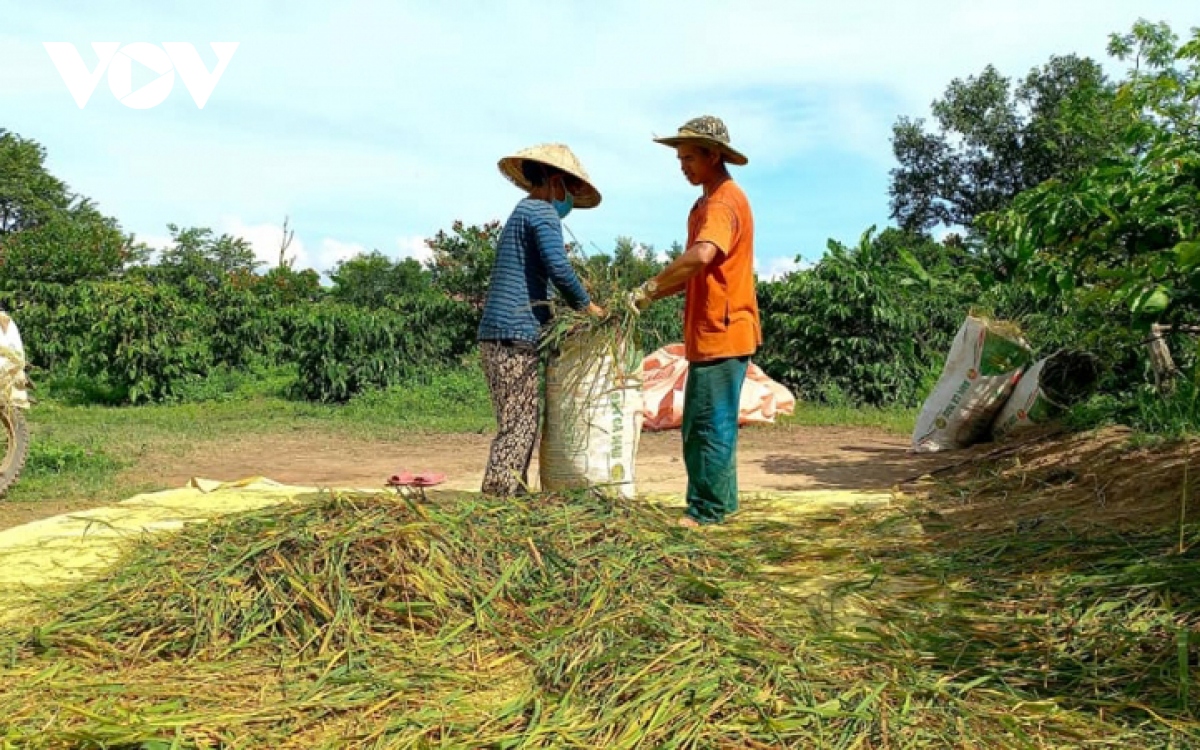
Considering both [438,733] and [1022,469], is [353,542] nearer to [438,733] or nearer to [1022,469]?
[438,733]

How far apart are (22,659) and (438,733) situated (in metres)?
1.26

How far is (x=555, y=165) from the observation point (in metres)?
4.04

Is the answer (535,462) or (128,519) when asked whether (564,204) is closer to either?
(128,519)

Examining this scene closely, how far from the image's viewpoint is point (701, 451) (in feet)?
13.7

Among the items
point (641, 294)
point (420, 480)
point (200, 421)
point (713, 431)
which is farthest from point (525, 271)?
point (200, 421)

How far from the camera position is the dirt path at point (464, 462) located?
589cm

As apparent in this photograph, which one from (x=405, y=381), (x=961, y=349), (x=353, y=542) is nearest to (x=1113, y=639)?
(x=353, y=542)

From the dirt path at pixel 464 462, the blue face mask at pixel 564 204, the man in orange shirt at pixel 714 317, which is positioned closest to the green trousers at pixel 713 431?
the man in orange shirt at pixel 714 317

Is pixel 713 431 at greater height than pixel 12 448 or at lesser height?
greater

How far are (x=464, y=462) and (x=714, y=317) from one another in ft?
11.2

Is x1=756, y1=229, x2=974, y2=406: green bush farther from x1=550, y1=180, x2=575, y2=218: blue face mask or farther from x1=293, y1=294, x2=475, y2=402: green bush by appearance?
x1=550, y1=180, x2=575, y2=218: blue face mask

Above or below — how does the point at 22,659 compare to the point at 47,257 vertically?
below

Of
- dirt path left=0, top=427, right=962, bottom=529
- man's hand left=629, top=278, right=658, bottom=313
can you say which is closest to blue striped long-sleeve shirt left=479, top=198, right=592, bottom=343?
man's hand left=629, top=278, right=658, bottom=313

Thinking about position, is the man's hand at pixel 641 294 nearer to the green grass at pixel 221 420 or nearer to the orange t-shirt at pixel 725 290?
the orange t-shirt at pixel 725 290
